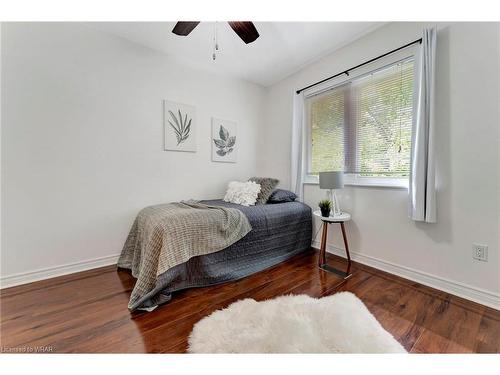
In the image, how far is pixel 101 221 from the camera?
→ 220 centimetres

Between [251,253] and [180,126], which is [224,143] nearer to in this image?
[180,126]

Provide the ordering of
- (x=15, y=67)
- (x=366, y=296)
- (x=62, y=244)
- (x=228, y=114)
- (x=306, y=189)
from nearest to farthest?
1. (x=366, y=296)
2. (x=15, y=67)
3. (x=62, y=244)
4. (x=306, y=189)
5. (x=228, y=114)

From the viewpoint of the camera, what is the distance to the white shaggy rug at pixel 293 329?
109 centimetres

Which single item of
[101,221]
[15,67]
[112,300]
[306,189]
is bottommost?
[112,300]

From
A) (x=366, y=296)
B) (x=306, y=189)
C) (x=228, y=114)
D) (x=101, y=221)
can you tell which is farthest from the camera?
(x=228, y=114)

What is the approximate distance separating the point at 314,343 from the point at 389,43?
2.62 metres

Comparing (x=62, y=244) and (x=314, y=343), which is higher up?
(x=62, y=244)

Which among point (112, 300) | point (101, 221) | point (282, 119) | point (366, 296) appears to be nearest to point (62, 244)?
point (101, 221)

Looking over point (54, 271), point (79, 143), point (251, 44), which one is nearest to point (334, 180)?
point (251, 44)

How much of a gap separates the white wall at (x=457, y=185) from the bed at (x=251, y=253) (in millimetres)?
779

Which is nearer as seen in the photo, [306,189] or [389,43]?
[389,43]

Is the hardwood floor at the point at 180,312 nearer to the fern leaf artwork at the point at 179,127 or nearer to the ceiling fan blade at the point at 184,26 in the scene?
the fern leaf artwork at the point at 179,127

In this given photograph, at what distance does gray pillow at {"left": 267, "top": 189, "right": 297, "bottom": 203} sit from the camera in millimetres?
2693

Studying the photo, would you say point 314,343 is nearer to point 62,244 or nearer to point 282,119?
point 62,244
